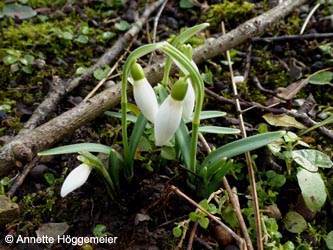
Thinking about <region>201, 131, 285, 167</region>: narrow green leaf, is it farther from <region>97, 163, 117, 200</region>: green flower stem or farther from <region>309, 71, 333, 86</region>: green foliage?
<region>309, 71, 333, 86</region>: green foliage

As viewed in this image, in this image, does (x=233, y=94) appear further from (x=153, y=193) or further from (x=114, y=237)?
(x=114, y=237)

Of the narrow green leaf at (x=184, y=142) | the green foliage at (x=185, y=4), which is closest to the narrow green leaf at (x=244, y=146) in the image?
the narrow green leaf at (x=184, y=142)

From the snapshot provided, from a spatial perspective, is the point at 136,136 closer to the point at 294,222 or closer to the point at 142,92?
the point at 142,92

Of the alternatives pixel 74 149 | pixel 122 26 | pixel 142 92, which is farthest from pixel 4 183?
pixel 122 26

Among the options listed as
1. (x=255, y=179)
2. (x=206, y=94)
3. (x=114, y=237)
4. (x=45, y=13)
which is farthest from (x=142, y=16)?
(x=114, y=237)

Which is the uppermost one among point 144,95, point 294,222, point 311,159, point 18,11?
point 18,11

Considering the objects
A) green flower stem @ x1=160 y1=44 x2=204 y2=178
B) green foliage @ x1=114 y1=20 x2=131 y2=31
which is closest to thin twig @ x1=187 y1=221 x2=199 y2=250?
green flower stem @ x1=160 y1=44 x2=204 y2=178
